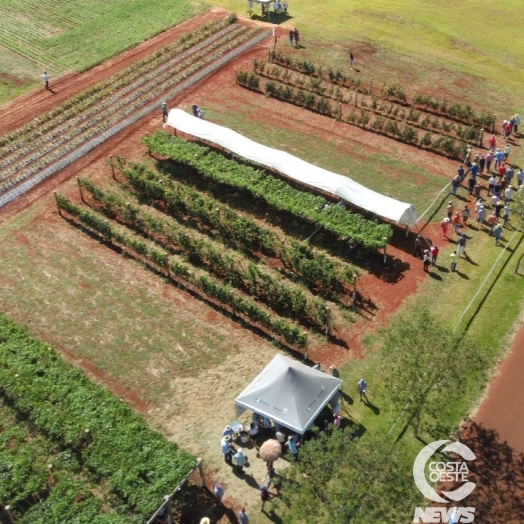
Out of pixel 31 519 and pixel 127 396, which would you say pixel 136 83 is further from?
pixel 31 519

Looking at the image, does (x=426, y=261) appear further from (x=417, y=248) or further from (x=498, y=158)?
(x=498, y=158)

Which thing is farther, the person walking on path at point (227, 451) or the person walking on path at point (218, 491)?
the person walking on path at point (227, 451)

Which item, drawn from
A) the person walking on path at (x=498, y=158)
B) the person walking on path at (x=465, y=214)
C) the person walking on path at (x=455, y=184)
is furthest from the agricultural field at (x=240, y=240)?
the person walking on path at (x=498, y=158)

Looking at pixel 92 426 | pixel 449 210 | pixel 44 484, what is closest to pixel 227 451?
pixel 92 426

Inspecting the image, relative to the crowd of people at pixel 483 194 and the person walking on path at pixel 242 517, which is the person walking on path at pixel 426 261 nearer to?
the crowd of people at pixel 483 194

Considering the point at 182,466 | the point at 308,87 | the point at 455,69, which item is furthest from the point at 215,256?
the point at 455,69

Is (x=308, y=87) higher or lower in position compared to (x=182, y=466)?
higher
